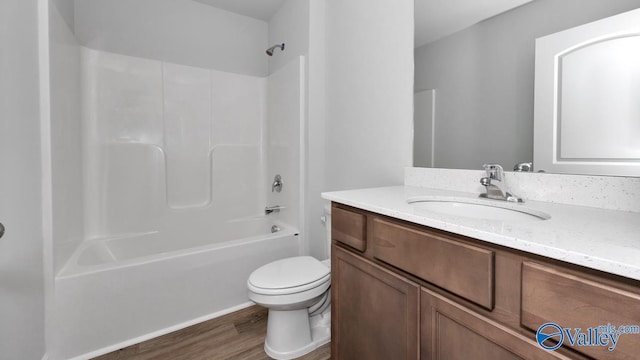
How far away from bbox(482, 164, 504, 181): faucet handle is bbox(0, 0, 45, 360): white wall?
75.3 inches

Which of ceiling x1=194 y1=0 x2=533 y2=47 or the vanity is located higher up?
ceiling x1=194 y1=0 x2=533 y2=47

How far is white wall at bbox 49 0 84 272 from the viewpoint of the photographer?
1.38 metres

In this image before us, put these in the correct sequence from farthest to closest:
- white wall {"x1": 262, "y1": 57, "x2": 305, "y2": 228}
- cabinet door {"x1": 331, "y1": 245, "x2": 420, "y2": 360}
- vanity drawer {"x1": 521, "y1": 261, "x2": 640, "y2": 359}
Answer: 1. white wall {"x1": 262, "y1": 57, "x2": 305, "y2": 228}
2. cabinet door {"x1": 331, "y1": 245, "x2": 420, "y2": 360}
3. vanity drawer {"x1": 521, "y1": 261, "x2": 640, "y2": 359}

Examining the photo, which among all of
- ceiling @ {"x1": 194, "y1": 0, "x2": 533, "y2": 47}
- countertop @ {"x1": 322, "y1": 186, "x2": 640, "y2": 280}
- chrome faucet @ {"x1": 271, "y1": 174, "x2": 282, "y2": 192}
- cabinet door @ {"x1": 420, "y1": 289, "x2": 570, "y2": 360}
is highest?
ceiling @ {"x1": 194, "y1": 0, "x2": 533, "y2": 47}

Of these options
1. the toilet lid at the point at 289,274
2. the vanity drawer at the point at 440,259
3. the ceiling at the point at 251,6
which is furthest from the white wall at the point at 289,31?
the vanity drawer at the point at 440,259

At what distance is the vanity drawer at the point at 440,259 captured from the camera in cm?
59

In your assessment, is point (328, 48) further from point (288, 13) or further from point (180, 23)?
point (180, 23)

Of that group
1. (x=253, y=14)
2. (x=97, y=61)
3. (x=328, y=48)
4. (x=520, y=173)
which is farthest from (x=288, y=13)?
(x=520, y=173)

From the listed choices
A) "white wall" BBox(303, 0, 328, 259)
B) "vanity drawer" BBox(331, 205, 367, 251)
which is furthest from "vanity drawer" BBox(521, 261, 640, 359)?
"white wall" BBox(303, 0, 328, 259)

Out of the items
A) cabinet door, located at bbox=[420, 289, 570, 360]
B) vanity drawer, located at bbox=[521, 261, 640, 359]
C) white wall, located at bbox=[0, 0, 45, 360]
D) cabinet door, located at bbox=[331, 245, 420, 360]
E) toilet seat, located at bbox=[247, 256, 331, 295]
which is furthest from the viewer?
toilet seat, located at bbox=[247, 256, 331, 295]

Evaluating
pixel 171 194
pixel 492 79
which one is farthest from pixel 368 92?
pixel 171 194

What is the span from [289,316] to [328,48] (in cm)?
188

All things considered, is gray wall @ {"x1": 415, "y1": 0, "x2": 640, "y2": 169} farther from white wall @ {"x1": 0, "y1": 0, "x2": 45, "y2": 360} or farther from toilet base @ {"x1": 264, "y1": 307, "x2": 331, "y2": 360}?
white wall @ {"x1": 0, "y1": 0, "x2": 45, "y2": 360}

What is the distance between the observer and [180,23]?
2289 mm
